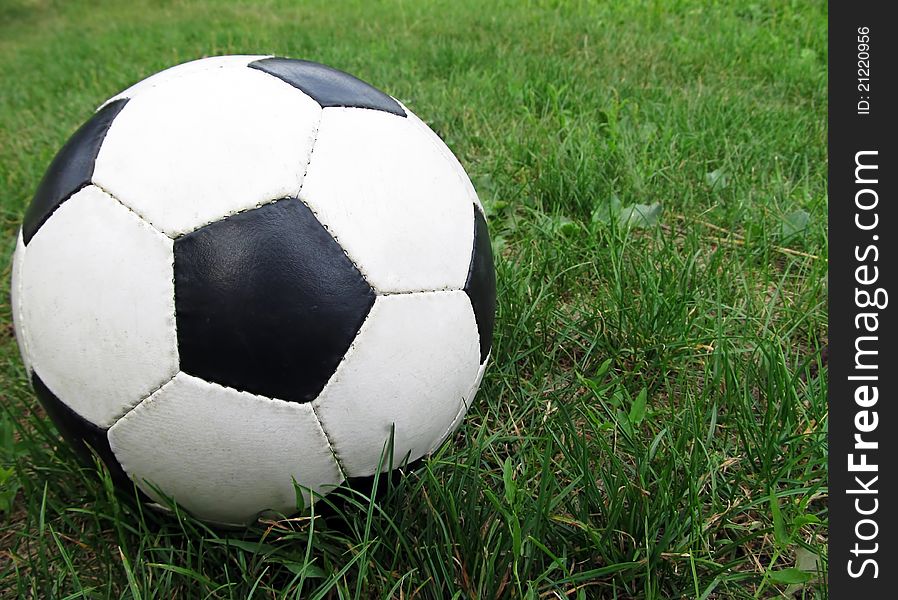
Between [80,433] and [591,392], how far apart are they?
48.5 inches

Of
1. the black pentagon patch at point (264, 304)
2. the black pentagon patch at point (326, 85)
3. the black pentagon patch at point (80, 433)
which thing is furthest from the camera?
the black pentagon patch at point (326, 85)

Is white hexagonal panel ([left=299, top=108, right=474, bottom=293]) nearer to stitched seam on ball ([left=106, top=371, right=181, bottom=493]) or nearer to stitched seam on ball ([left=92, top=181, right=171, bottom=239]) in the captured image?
stitched seam on ball ([left=92, top=181, right=171, bottom=239])

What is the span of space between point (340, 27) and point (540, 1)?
1756 millimetres

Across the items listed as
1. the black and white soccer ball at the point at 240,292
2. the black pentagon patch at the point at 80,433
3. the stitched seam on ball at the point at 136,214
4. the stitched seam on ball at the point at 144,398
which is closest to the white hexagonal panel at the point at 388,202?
the black and white soccer ball at the point at 240,292

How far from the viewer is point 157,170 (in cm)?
135

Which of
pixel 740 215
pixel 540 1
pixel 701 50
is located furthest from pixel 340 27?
pixel 740 215

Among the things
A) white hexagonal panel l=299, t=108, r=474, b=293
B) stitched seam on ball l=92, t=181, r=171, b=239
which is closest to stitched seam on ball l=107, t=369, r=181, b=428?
stitched seam on ball l=92, t=181, r=171, b=239

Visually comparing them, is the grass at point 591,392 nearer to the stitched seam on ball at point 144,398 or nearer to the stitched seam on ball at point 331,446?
the stitched seam on ball at point 331,446

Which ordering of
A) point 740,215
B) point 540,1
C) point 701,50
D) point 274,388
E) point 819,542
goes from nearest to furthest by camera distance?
point 274,388, point 819,542, point 740,215, point 701,50, point 540,1

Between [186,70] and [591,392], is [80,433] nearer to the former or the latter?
[186,70]

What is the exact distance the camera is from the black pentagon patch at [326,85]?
5.00 ft

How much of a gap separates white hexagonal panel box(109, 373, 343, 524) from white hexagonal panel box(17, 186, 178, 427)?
0.16ft

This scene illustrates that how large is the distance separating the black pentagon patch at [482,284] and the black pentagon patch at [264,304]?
0.34 metres
